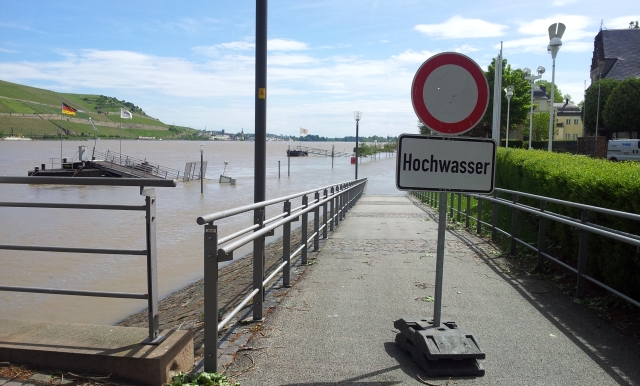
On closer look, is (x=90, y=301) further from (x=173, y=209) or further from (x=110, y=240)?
(x=173, y=209)

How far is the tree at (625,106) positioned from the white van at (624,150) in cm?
1364

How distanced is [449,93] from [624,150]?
4361cm

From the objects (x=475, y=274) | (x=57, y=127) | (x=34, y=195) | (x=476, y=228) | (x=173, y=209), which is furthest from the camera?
(x=57, y=127)

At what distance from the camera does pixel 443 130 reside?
13.7 ft

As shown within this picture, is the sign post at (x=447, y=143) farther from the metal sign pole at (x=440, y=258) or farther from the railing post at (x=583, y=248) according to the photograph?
the railing post at (x=583, y=248)

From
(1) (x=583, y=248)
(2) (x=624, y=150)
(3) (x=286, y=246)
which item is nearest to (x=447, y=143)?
(1) (x=583, y=248)

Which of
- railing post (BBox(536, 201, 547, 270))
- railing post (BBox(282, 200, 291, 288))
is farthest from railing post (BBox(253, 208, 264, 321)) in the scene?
railing post (BBox(536, 201, 547, 270))

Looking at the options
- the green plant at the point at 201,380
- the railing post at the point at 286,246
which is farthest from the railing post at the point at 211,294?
the railing post at the point at 286,246

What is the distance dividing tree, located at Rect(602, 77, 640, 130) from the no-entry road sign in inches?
2276

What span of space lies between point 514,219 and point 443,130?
15.9 feet

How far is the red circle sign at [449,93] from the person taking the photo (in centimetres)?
412

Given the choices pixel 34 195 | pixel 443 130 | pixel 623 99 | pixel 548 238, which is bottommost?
pixel 34 195

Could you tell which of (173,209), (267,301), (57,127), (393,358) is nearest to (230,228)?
(173,209)

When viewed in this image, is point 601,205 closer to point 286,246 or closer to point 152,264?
point 286,246
